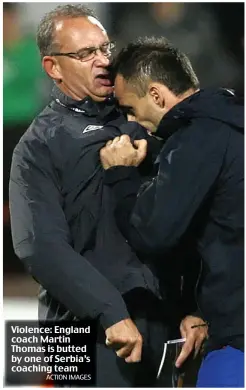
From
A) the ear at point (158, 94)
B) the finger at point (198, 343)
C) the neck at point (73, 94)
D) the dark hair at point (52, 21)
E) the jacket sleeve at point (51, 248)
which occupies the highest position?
the dark hair at point (52, 21)

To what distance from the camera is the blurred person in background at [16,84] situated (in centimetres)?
156

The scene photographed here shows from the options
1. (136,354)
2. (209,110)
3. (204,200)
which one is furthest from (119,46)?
(136,354)

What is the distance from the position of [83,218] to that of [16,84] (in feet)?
1.19

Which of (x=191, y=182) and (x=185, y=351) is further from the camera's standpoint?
(x=185, y=351)

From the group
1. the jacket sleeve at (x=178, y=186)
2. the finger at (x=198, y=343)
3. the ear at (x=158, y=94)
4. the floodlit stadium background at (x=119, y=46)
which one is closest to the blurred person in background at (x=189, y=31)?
the floodlit stadium background at (x=119, y=46)

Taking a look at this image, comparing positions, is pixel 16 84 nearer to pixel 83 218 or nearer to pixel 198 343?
pixel 83 218

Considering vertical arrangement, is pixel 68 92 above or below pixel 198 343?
above

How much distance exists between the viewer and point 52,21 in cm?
154

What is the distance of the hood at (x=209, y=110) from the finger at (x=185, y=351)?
1.63 ft

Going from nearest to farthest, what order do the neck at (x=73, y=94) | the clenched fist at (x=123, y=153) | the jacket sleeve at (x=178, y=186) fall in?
the jacket sleeve at (x=178, y=186)
the clenched fist at (x=123, y=153)
the neck at (x=73, y=94)

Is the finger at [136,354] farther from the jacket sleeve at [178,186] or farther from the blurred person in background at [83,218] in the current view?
the jacket sleeve at [178,186]

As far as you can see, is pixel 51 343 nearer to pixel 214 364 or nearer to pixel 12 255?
pixel 12 255

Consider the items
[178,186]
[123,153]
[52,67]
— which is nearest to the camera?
[178,186]

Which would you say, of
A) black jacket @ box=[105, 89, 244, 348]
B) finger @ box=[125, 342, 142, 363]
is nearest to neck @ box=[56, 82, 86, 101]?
black jacket @ box=[105, 89, 244, 348]
